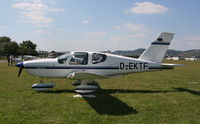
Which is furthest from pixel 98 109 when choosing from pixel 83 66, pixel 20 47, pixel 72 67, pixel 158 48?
pixel 20 47

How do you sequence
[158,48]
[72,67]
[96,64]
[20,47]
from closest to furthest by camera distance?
[72,67] < [96,64] < [158,48] < [20,47]

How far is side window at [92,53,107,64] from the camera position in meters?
8.76

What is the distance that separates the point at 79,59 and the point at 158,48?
158 inches

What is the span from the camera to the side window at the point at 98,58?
8.76 metres

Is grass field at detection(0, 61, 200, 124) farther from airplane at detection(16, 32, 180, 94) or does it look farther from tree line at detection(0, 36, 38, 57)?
tree line at detection(0, 36, 38, 57)

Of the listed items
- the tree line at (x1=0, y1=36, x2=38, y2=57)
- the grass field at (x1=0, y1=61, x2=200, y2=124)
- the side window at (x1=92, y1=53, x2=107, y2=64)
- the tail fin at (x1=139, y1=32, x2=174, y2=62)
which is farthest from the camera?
the tree line at (x1=0, y1=36, x2=38, y2=57)

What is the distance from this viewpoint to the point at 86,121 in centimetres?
490

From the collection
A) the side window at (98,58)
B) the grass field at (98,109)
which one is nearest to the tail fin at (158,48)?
the side window at (98,58)

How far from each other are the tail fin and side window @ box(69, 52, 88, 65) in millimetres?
3023

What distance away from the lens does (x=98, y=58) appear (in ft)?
29.0

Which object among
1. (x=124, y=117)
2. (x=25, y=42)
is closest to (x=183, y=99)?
(x=124, y=117)

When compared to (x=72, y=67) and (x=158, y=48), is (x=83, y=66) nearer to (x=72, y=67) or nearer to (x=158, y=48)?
(x=72, y=67)

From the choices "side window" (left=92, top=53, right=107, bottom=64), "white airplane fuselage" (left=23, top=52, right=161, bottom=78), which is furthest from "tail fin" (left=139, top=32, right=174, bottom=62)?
"side window" (left=92, top=53, right=107, bottom=64)

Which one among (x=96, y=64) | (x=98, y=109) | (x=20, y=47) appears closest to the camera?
(x=98, y=109)
